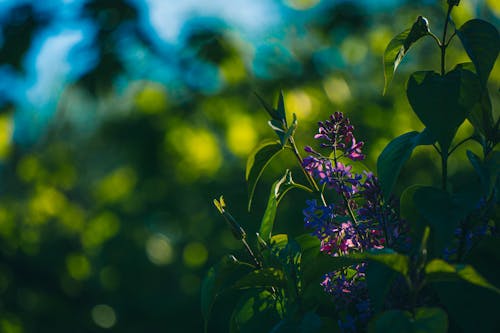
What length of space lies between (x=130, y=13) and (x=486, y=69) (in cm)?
254

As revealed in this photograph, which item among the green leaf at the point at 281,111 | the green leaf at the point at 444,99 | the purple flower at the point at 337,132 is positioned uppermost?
the green leaf at the point at 444,99

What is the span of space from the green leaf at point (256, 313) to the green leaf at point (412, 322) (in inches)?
5.1

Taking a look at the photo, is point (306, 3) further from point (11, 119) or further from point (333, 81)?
point (11, 119)

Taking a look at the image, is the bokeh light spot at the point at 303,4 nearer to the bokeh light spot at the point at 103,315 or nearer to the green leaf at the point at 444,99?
the bokeh light spot at the point at 103,315

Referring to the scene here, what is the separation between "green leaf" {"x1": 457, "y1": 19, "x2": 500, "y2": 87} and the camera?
1.57 feet

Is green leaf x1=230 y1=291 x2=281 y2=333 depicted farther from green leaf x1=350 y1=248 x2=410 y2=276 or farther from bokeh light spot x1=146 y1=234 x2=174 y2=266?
bokeh light spot x1=146 y1=234 x2=174 y2=266

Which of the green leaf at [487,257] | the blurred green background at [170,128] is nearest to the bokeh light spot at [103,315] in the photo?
the blurred green background at [170,128]

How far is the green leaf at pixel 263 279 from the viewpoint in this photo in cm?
48

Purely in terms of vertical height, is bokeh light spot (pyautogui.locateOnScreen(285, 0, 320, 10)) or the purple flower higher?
the purple flower

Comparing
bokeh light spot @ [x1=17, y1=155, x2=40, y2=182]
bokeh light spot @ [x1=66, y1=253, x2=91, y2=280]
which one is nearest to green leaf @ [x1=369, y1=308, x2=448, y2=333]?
bokeh light spot @ [x1=66, y1=253, x2=91, y2=280]

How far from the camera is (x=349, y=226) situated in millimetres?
511

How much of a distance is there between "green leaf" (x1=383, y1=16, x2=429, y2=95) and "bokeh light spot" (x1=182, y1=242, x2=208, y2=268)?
268 cm

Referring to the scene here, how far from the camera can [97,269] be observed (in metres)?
3.40

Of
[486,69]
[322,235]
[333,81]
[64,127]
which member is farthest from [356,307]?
[64,127]
